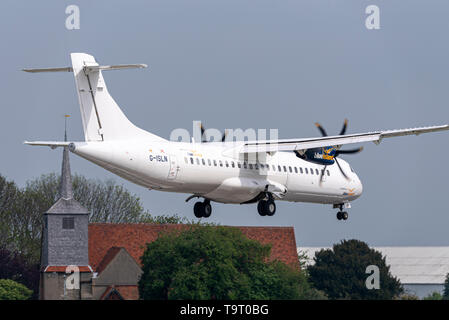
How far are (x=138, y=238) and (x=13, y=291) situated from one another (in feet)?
44.8

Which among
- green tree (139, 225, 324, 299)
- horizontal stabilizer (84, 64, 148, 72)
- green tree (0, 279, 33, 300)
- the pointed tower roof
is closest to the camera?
horizontal stabilizer (84, 64, 148, 72)

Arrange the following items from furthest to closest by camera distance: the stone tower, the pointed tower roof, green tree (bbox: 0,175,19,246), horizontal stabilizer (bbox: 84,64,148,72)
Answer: green tree (bbox: 0,175,19,246) < the pointed tower roof < the stone tower < horizontal stabilizer (bbox: 84,64,148,72)

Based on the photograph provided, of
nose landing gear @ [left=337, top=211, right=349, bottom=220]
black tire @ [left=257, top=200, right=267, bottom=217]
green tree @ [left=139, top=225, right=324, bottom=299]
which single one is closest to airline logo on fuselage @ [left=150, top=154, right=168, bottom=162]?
black tire @ [left=257, top=200, right=267, bottom=217]

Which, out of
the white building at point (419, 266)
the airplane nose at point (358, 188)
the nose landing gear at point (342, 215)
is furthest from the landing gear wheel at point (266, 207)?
the white building at point (419, 266)

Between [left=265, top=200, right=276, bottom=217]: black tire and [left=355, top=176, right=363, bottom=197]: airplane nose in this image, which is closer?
[left=265, top=200, right=276, bottom=217]: black tire

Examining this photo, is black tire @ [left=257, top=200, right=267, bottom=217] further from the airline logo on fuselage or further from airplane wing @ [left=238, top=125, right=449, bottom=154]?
the airline logo on fuselage

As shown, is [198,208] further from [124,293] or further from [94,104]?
Result: [124,293]

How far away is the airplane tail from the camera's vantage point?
46.9 m

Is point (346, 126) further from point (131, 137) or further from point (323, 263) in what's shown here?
point (323, 263)

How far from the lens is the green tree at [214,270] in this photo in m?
81.2

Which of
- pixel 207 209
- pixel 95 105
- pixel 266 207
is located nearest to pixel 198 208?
pixel 207 209

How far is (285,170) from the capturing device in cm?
5441

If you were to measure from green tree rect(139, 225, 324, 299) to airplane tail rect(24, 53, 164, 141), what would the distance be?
34.3 m
